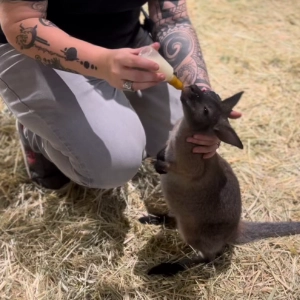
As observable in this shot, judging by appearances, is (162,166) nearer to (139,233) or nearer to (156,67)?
(139,233)

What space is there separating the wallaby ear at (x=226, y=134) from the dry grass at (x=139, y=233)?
539 millimetres

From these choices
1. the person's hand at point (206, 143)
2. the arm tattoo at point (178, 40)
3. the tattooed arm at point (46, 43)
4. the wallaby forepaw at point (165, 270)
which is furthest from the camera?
the arm tattoo at point (178, 40)

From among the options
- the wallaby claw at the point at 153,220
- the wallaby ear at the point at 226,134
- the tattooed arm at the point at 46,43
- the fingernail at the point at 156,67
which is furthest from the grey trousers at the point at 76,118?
the fingernail at the point at 156,67

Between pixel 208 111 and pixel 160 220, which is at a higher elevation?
pixel 208 111

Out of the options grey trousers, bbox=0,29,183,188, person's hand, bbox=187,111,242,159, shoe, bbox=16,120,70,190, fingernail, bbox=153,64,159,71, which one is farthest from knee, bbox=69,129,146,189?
fingernail, bbox=153,64,159,71

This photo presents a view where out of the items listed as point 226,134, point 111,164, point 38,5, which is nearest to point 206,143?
point 226,134

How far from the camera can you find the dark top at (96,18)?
4.97 ft

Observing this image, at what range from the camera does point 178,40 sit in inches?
71.0

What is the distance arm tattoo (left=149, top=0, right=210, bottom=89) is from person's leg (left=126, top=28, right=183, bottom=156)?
101mm

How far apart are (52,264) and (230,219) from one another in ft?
2.37

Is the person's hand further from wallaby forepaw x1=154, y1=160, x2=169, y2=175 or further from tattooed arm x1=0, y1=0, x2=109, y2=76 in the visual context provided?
tattooed arm x1=0, y1=0, x2=109, y2=76

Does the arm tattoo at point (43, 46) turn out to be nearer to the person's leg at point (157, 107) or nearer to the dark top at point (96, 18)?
the dark top at point (96, 18)

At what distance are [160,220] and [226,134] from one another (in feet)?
1.95

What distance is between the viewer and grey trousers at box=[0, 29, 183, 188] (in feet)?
5.00
